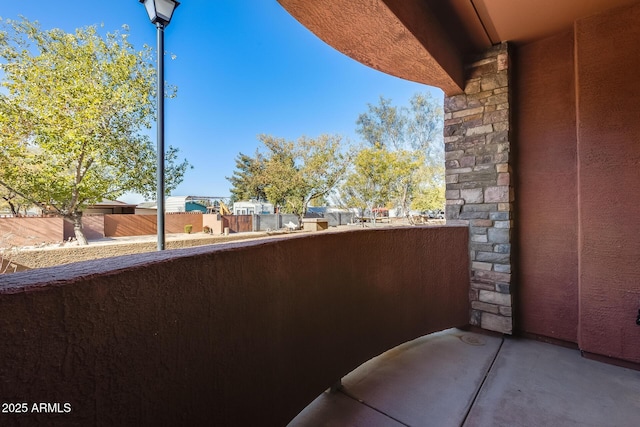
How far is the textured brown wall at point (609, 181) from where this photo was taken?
201 centimetres

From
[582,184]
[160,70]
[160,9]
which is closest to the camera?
[582,184]

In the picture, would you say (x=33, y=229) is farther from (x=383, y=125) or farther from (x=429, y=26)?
(x=383, y=125)

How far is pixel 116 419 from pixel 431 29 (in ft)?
8.96

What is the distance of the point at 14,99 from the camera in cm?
720

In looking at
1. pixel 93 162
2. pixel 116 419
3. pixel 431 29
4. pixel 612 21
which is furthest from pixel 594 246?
pixel 93 162

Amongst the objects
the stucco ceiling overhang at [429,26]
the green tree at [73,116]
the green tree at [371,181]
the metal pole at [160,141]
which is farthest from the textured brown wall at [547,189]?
the green tree at [371,181]

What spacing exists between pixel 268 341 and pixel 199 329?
367 mm

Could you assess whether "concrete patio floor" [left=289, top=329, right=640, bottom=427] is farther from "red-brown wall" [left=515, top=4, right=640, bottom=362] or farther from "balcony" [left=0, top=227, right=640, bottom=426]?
"red-brown wall" [left=515, top=4, right=640, bottom=362]

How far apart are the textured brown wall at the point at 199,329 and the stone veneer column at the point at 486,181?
1213 mm

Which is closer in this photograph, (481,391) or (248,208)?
(481,391)

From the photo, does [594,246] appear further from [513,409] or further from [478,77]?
[478,77]

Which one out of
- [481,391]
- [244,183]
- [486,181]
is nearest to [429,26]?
[486,181]

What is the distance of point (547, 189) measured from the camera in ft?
8.04

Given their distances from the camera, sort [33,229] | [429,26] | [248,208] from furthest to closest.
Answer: [248,208] → [33,229] → [429,26]
